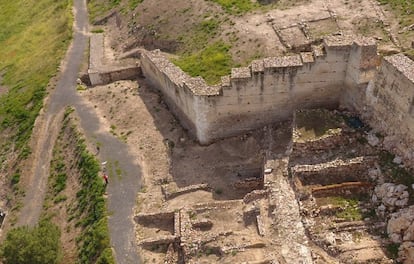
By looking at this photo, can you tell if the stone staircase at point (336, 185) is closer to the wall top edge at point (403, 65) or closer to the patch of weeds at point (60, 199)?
the wall top edge at point (403, 65)

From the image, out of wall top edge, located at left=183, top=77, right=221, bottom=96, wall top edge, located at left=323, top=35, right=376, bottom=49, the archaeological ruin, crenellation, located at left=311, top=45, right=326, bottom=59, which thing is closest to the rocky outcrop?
the archaeological ruin

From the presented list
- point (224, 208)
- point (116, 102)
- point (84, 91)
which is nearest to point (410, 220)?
point (224, 208)

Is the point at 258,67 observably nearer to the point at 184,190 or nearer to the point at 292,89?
the point at 292,89

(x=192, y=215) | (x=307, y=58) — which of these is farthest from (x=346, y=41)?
(x=192, y=215)

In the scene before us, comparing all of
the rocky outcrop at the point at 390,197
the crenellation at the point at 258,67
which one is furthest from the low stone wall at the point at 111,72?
the rocky outcrop at the point at 390,197

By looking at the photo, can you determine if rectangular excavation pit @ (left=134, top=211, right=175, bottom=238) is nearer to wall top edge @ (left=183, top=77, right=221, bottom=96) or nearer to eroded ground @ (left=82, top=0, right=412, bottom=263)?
eroded ground @ (left=82, top=0, right=412, bottom=263)
